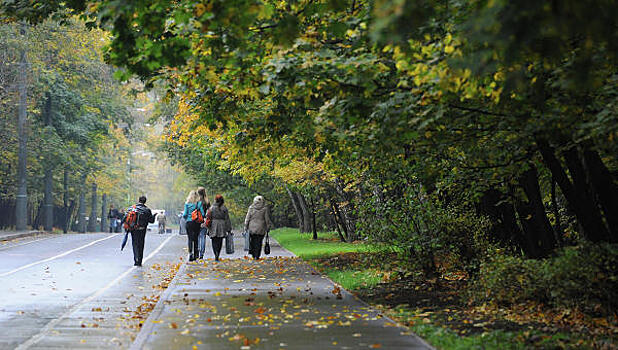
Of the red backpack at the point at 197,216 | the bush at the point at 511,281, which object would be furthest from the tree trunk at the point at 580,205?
the red backpack at the point at 197,216

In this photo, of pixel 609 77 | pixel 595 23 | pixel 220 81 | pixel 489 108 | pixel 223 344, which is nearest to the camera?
pixel 595 23

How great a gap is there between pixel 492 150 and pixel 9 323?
6596 mm

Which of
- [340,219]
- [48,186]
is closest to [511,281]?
[340,219]

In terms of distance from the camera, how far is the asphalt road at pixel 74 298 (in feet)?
28.4

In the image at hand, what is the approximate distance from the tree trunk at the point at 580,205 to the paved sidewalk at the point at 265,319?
2.87 metres

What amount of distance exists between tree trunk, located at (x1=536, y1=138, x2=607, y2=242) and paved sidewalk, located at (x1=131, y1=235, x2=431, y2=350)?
2.87 meters

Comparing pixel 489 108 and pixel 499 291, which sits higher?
pixel 489 108

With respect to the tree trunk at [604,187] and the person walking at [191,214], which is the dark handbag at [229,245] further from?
the tree trunk at [604,187]

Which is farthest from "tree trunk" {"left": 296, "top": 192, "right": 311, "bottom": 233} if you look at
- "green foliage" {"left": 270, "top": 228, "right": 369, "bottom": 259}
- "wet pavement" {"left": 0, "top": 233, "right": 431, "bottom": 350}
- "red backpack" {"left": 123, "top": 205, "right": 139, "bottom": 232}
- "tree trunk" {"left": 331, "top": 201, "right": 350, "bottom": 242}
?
"wet pavement" {"left": 0, "top": 233, "right": 431, "bottom": 350}

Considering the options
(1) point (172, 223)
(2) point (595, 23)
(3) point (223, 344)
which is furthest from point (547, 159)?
(1) point (172, 223)

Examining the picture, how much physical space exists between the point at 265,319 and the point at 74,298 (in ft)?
14.9

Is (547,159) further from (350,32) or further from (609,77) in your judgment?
(350,32)

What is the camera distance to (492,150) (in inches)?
404

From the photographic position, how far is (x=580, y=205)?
394 inches
